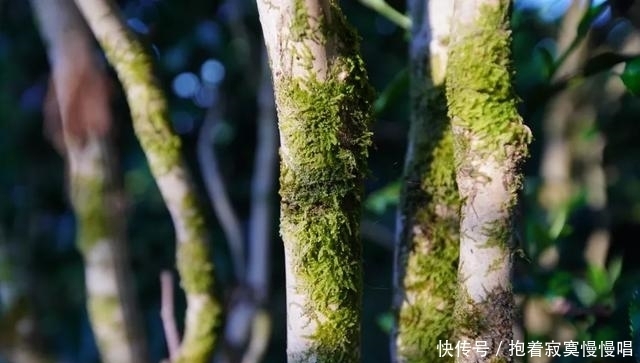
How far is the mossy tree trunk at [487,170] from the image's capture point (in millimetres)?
667

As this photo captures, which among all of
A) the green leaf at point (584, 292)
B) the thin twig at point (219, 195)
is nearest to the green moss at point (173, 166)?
the green leaf at point (584, 292)

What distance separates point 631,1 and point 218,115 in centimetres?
136

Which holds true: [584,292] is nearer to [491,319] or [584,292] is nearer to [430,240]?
[430,240]

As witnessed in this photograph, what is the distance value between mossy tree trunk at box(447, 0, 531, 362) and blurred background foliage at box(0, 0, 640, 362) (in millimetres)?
560

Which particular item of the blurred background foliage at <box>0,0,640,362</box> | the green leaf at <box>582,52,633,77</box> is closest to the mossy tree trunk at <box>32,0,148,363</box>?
the blurred background foliage at <box>0,0,640,362</box>

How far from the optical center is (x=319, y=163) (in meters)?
0.65

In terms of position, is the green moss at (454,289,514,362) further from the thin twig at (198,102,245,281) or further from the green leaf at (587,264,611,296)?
the thin twig at (198,102,245,281)

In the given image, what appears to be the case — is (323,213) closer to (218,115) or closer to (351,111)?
(351,111)

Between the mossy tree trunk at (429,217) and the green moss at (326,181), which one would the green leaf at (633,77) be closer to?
the mossy tree trunk at (429,217)

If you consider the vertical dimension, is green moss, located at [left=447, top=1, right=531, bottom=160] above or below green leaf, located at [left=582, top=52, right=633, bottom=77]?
below

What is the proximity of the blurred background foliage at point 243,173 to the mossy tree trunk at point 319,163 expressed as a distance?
60cm

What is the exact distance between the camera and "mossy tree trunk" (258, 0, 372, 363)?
0.64 metres

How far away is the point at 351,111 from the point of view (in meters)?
0.67

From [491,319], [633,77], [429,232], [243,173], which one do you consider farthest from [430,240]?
[243,173]
